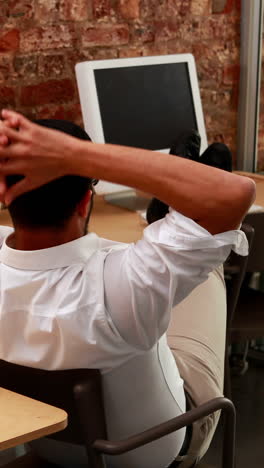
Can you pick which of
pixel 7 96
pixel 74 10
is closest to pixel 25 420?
pixel 7 96


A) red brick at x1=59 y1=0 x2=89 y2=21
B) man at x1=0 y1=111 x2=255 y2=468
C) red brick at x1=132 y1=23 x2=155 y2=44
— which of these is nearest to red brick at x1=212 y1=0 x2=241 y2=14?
red brick at x1=132 y1=23 x2=155 y2=44

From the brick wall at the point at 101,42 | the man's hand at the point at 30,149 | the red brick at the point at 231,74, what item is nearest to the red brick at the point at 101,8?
the brick wall at the point at 101,42

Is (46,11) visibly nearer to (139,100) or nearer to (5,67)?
(5,67)

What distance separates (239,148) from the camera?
13.1ft

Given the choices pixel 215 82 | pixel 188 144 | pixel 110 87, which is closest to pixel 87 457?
pixel 188 144

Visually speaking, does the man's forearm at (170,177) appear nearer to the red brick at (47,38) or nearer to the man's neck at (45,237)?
the man's neck at (45,237)

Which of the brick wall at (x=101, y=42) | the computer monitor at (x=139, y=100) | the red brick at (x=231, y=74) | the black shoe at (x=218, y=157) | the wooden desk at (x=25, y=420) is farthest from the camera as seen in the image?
the red brick at (x=231, y=74)

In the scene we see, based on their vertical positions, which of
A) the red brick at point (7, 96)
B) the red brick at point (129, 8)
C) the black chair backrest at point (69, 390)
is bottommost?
the black chair backrest at point (69, 390)

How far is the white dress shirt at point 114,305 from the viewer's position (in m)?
1.36

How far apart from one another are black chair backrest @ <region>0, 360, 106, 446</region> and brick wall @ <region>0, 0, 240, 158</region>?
188 cm

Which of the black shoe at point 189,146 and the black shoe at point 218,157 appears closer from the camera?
the black shoe at point 218,157

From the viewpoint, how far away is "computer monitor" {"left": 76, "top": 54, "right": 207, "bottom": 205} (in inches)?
117

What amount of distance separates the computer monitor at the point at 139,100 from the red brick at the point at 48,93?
1.06 feet

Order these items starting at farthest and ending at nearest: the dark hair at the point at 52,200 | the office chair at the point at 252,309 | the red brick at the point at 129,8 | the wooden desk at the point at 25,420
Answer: the red brick at the point at 129,8
the office chair at the point at 252,309
the dark hair at the point at 52,200
the wooden desk at the point at 25,420
